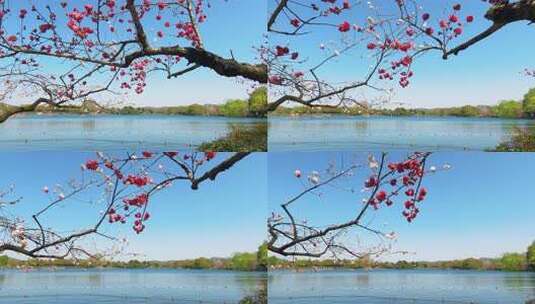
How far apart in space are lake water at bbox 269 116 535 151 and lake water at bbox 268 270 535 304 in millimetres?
867

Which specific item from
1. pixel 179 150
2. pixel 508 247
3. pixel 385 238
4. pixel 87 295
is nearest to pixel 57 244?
pixel 87 295

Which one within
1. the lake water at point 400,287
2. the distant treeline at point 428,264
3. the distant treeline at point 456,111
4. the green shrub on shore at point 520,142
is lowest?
the lake water at point 400,287

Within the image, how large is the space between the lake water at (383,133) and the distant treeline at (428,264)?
2.53 feet

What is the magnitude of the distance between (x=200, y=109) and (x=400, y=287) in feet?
6.04

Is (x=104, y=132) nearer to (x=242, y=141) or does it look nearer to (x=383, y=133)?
(x=242, y=141)

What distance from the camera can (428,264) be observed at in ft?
26.7

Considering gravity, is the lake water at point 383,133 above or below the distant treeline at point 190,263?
above

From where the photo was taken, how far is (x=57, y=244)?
7.97 m

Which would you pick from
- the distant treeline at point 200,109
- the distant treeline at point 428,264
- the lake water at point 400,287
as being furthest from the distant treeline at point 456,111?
the lake water at point 400,287

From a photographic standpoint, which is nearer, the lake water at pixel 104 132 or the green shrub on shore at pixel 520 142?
the lake water at pixel 104 132

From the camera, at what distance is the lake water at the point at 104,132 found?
797cm

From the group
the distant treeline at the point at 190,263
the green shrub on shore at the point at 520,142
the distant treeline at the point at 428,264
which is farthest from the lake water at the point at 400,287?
the green shrub on shore at the point at 520,142

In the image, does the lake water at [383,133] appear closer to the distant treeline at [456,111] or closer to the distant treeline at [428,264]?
the distant treeline at [456,111]

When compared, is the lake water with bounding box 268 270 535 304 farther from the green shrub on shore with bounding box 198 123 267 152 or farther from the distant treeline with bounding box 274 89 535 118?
the distant treeline with bounding box 274 89 535 118
